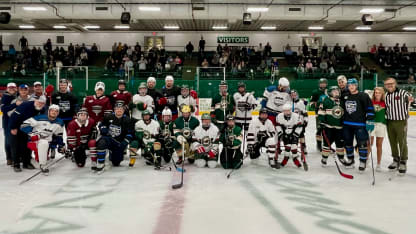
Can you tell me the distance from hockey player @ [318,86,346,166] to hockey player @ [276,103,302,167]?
45 centimetres

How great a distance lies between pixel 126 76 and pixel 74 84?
2.10 meters

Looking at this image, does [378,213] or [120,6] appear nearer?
[378,213]

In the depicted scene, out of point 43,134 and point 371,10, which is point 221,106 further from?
point 371,10

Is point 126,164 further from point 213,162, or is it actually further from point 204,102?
point 204,102

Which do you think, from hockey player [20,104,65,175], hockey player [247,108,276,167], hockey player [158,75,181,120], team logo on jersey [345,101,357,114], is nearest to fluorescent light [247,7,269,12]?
hockey player [158,75,181,120]

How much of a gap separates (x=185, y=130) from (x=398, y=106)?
331 cm

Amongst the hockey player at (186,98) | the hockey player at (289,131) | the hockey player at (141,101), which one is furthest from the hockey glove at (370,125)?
the hockey player at (141,101)

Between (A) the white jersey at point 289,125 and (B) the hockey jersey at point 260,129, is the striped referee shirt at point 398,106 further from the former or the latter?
(B) the hockey jersey at point 260,129

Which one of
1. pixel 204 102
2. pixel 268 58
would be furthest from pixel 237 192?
pixel 268 58

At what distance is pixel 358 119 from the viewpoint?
5.41 metres

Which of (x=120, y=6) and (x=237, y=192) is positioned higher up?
(x=120, y=6)

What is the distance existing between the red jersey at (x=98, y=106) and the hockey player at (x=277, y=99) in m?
2.96

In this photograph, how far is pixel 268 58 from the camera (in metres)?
20.1

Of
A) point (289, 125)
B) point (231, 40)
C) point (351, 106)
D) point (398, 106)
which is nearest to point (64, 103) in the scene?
point (289, 125)
